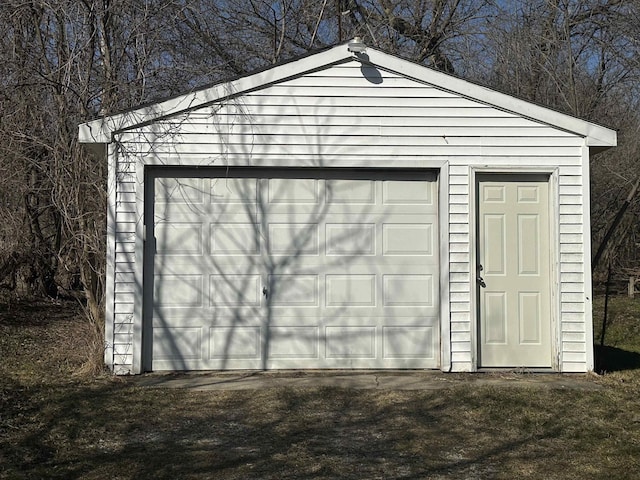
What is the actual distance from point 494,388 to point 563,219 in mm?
2182

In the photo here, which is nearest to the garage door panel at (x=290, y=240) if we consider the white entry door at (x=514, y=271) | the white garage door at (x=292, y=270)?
the white garage door at (x=292, y=270)

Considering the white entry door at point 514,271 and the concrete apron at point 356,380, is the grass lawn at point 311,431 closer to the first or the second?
the concrete apron at point 356,380

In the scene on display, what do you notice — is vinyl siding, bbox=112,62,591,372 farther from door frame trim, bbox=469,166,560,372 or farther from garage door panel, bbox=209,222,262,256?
garage door panel, bbox=209,222,262,256

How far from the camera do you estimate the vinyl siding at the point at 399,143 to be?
805 centimetres

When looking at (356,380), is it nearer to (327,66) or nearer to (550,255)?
(550,255)

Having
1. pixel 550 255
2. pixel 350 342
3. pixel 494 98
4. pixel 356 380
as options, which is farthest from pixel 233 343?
pixel 494 98

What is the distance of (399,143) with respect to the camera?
8.16 m

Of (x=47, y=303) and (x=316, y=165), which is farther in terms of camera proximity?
(x=47, y=303)

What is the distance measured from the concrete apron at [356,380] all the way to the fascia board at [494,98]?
2.71 metres

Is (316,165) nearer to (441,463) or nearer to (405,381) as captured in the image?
(405,381)

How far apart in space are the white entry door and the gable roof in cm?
73

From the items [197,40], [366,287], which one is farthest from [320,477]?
[197,40]

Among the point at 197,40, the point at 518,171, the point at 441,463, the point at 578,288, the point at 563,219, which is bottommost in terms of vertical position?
the point at 441,463

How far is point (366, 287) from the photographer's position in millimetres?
8203
